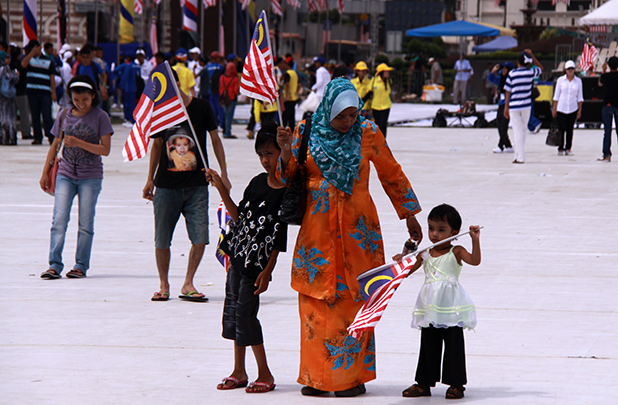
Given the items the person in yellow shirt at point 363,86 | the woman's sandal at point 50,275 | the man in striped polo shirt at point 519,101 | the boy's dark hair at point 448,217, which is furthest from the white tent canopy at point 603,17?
the boy's dark hair at point 448,217

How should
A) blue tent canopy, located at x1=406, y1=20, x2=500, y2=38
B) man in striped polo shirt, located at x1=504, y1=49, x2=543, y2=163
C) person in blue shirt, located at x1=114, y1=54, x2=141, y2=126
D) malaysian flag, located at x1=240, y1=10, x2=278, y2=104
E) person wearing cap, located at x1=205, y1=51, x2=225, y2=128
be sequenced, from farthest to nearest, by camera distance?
1. blue tent canopy, located at x1=406, y1=20, x2=500, y2=38
2. person in blue shirt, located at x1=114, y1=54, x2=141, y2=126
3. person wearing cap, located at x1=205, y1=51, x2=225, y2=128
4. man in striped polo shirt, located at x1=504, y1=49, x2=543, y2=163
5. malaysian flag, located at x1=240, y1=10, x2=278, y2=104

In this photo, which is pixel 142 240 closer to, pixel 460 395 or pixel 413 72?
pixel 460 395

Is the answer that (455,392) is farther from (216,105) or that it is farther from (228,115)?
(216,105)

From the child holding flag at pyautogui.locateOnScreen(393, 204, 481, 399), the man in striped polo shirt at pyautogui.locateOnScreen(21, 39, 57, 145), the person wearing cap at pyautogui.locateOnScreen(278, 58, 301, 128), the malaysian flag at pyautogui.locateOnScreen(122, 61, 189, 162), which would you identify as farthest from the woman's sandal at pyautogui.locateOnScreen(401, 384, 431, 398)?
the person wearing cap at pyautogui.locateOnScreen(278, 58, 301, 128)

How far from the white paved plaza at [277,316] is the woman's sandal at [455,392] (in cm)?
10

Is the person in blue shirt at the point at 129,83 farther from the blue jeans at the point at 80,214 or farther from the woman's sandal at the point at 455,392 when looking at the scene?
the woman's sandal at the point at 455,392

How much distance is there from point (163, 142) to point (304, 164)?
2622mm

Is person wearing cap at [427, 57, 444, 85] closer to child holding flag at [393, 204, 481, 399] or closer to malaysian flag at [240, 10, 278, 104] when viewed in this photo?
malaysian flag at [240, 10, 278, 104]

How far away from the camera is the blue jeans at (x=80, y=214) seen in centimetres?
880

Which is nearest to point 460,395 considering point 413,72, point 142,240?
point 142,240

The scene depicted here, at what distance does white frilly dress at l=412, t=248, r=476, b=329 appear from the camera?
5227 mm

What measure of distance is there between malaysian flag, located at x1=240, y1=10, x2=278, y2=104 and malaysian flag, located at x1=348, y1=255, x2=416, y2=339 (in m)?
2.39

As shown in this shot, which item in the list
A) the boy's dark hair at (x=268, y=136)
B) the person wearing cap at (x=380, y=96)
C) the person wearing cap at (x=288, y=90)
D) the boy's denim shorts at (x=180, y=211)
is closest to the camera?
the boy's dark hair at (x=268, y=136)

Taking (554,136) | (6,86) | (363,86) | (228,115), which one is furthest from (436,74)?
(6,86)
